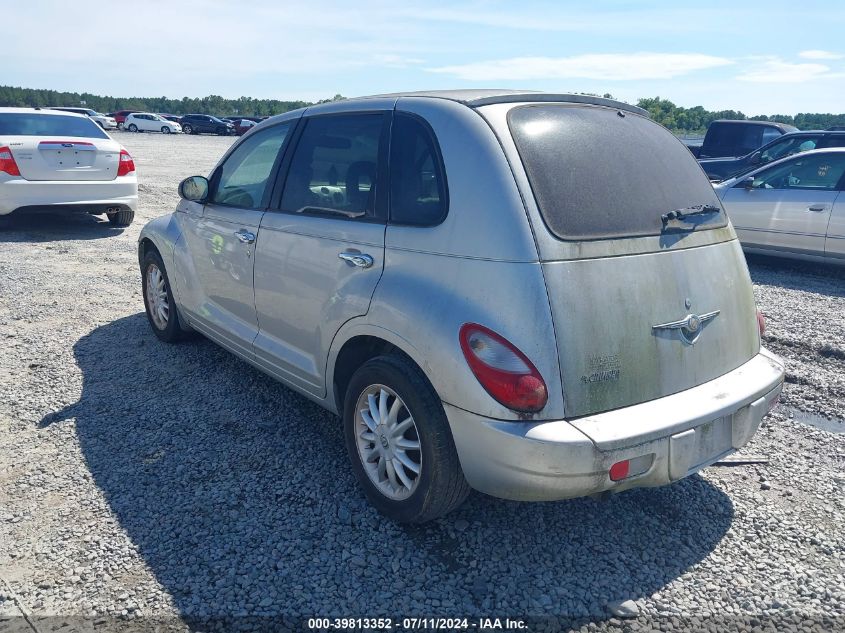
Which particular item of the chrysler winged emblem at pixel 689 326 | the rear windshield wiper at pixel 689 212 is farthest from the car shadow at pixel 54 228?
the chrysler winged emblem at pixel 689 326

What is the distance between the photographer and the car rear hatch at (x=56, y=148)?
9.01m

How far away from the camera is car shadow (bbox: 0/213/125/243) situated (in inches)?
383

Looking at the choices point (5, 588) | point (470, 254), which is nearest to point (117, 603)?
point (5, 588)

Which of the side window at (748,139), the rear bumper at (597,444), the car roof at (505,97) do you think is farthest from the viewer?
the side window at (748,139)

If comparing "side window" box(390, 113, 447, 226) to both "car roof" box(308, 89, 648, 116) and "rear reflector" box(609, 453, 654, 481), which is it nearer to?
"car roof" box(308, 89, 648, 116)

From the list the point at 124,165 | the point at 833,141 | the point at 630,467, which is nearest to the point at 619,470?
the point at 630,467

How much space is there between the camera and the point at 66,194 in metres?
9.28

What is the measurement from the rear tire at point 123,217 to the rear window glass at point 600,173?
8942 mm

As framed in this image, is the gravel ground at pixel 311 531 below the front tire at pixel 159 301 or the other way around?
below

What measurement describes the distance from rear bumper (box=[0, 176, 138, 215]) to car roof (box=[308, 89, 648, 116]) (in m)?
7.48

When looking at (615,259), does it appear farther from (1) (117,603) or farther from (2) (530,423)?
(1) (117,603)

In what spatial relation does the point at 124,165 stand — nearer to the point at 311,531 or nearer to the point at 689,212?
the point at 311,531

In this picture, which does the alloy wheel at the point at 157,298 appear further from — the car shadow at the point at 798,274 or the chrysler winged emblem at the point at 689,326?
the car shadow at the point at 798,274

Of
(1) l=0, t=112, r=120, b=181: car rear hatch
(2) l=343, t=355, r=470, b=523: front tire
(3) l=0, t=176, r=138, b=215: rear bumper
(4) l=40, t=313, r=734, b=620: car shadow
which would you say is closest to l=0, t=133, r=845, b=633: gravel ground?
(4) l=40, t=313, r=734, b=620: car shadow
